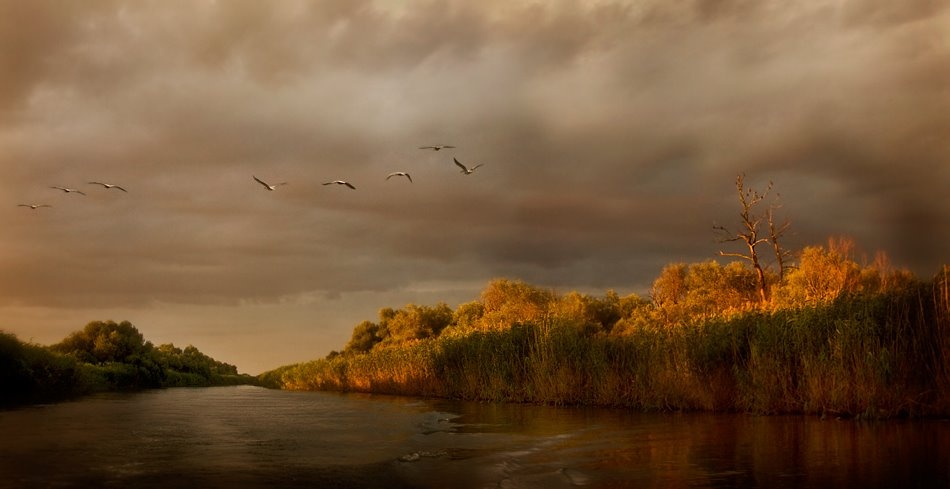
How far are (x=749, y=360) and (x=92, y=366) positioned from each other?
190 feet

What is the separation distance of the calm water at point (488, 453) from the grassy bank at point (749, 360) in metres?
1.14

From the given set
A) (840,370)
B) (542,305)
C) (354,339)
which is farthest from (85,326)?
(840,370)

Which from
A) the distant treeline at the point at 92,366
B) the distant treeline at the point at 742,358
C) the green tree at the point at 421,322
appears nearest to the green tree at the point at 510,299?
the green tree at the point at 421,322

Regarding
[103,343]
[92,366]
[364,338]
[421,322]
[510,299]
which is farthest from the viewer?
[364,338]

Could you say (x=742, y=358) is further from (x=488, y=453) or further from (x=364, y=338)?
(x=364, y=338)

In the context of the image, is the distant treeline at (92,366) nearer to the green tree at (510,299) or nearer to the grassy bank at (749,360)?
the grassy bank at (749,360)

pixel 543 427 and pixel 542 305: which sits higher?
pixel 542 305

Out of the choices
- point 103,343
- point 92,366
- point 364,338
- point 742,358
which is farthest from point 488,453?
point 364,338

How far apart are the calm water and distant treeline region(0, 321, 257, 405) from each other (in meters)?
21.7

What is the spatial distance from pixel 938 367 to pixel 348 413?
17.3 m

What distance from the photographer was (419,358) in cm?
3772

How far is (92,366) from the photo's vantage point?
6216 cm

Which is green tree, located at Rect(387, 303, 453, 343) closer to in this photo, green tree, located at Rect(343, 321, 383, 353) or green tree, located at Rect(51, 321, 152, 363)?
green tree, located at Rect(343, 321, 383, 353)

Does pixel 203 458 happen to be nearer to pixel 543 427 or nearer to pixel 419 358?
pixel 543 427
